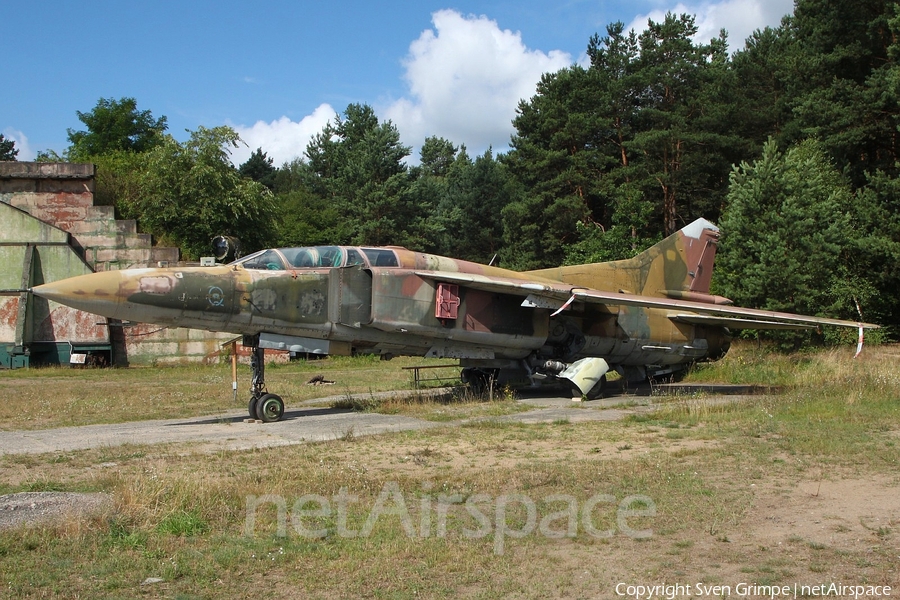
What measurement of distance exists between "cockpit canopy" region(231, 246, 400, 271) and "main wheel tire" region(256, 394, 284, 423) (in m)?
2.20

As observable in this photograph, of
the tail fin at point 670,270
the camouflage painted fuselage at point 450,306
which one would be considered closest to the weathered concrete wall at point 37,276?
the camouflage painted fuselage at point 450,306

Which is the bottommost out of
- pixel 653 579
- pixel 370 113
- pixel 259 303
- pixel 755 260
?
pixel 653 579

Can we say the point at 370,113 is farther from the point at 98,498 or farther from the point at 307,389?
the point at 98,498

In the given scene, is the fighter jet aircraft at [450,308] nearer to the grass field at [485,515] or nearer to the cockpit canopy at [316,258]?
the cockpit canopy at [316,258]

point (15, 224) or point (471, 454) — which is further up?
point (15, 224)

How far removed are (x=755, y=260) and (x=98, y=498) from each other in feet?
78.0

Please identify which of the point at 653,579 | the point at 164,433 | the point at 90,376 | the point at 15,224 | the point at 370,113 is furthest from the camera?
the point at 370,113

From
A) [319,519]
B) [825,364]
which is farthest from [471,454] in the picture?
[825,364]

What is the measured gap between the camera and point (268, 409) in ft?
42.8

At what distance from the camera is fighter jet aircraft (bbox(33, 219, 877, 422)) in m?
12.1

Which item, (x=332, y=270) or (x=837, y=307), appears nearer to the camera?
(x=332, y=270)

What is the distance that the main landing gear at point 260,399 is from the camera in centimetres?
1301

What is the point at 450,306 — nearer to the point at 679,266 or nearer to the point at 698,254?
the point at 679,266

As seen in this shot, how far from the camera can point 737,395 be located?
16.8 meters
